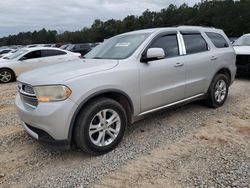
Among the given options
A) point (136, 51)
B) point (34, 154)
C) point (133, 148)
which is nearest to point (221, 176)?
point (133, 148)

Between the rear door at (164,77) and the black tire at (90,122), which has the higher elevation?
the rear door at (164,77)

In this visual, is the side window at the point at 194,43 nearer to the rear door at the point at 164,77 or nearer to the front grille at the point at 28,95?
the rear door at the point at 164,77

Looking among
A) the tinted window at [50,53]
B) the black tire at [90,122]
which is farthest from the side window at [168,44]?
the tinted window at [50,53]

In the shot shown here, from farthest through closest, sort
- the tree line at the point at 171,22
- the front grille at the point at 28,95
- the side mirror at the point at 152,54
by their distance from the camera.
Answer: the tree line at the point at 171,22
the side mirror at the point at 152,54
the front grille at the point at 28,95

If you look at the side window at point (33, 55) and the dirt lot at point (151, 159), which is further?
the side window at point (33, 55)

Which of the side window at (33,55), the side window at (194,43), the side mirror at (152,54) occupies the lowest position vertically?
the side window at (33,55)

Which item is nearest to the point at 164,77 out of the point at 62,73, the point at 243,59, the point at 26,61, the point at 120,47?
the point at 120,47

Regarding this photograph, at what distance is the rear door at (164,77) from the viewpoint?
3920 mm

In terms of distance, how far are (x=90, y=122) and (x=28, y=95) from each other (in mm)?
918

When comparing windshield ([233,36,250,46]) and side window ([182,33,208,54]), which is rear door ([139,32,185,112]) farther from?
windshield ([233,36,250,46])

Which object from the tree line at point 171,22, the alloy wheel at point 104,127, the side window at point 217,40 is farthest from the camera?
the tree line at point 171,22

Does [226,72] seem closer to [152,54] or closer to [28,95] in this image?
[152,54]

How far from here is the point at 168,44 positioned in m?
4.46

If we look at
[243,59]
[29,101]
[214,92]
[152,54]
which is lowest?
[214,92]
